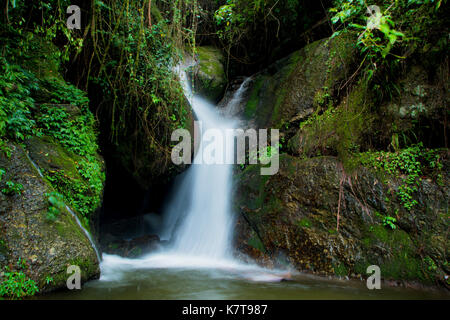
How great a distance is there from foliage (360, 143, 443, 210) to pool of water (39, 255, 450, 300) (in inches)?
54.6

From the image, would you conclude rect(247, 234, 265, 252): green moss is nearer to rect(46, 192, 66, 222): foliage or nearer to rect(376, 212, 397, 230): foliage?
rect(376, 212, 397, 230): foliage

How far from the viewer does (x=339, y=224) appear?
4.50 metres

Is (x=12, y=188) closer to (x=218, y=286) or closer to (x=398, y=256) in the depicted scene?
(x=218, y=286)

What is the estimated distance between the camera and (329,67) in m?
5.83

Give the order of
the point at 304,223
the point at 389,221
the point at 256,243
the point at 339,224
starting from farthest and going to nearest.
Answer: the point at 256,243 < the point at 304,223 < the point at 339,224 < the point at 389,221

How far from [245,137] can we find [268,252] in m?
3.12

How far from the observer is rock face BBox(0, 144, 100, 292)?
2836 mm

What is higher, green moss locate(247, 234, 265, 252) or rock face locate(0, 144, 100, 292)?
rock face locate(0, 144, 100, 292)

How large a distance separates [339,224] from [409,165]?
145 cm

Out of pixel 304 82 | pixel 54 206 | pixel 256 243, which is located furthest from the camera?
pixel 304 82

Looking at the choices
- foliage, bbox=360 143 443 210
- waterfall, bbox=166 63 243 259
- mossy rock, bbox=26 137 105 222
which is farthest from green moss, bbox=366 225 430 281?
mossy rock, bbox=26 137 105 222

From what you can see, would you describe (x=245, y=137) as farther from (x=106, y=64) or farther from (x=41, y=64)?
(x=41, y=64)

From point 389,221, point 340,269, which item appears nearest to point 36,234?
point 340,269
